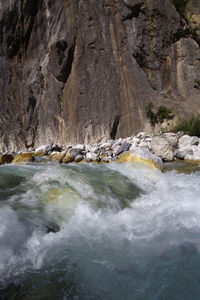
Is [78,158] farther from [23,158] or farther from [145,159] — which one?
[145,159]

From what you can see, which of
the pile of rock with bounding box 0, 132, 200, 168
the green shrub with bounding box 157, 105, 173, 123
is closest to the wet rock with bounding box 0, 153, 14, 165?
the pile of rock with bounding box 0, 132, 200, 168

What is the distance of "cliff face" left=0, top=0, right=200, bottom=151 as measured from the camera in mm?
13820

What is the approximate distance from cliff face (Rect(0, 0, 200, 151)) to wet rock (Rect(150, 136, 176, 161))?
5598mm

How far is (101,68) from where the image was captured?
14.0 metres

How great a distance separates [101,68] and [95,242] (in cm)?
1334

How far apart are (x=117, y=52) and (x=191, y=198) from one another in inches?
505

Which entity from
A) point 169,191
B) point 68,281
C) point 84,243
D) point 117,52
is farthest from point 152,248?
point 117,52

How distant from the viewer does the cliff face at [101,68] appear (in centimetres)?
1382

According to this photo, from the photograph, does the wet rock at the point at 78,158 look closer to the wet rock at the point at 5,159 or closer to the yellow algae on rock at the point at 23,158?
the yellow algae on rock at the point at 23,158

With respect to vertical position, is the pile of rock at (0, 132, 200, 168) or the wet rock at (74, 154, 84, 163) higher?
the pile of rock at (0, 132, 200, 168)

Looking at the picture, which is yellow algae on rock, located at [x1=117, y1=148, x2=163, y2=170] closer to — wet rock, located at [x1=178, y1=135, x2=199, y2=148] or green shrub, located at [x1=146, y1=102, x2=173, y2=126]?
wet rock, located at [x1=178, y1=135, x2=199, y2=148]

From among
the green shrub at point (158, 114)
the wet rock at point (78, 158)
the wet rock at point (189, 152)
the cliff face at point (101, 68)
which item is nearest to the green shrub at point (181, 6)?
the cliff face at point (101, 68)

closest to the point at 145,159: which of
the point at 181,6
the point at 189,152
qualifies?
the point at 189,152

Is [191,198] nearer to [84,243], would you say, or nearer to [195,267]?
[195,267]
